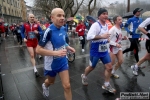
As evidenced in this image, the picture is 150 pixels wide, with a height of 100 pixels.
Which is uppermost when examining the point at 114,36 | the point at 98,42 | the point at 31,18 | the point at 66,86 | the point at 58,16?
the point at 31,18

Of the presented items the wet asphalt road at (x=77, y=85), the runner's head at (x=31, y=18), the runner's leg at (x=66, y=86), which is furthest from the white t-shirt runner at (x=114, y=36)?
the runner's head at (x=31, y=18)

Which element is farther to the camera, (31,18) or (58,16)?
(31,18)

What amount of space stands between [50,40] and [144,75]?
337cm

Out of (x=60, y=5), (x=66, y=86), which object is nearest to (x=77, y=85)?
(x=66, y=86)

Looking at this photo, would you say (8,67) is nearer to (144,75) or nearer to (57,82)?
(57,82)

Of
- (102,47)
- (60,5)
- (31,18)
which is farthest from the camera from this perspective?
(60,5)

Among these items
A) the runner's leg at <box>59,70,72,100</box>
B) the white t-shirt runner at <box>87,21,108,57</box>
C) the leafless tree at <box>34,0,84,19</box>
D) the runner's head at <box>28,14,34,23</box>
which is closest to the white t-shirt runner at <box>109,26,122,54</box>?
the white t-shirt runner at <box>87,21,108,57</box>

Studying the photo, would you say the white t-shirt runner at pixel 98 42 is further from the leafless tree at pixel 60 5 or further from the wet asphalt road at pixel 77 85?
the leafless tree at pixel 60 5

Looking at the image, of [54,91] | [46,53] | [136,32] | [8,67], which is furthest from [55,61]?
[8,67]

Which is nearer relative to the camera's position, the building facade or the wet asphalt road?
the wet asphalt road

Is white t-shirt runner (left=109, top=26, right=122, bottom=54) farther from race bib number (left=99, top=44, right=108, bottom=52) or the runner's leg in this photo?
the runner's leg

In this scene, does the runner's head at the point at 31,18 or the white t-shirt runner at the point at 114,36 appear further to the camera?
the runner's head at the point at 31,18

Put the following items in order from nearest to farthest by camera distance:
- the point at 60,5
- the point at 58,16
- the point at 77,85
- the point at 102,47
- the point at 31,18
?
the point at 58,16 < the point at 102,47 < the point at 77,85 < the point at 31,18 < the point at 60,5

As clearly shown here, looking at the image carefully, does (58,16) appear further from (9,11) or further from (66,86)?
(9,11)
